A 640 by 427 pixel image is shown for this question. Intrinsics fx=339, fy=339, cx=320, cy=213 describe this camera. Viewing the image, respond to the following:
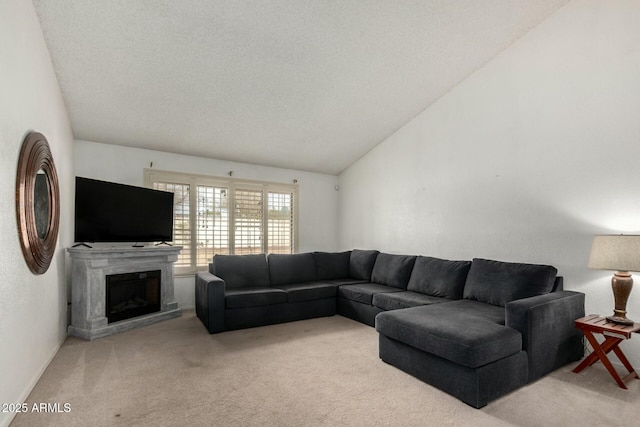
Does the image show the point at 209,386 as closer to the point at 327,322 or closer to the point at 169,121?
the point at 327,322

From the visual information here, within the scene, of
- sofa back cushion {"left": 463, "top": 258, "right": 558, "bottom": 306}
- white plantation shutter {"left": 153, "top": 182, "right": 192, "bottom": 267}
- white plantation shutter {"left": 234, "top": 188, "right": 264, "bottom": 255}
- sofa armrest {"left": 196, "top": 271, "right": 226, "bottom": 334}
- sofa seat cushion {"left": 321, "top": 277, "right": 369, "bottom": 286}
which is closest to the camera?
sofa back cushion {"left": 463, "top": 258, "right": 558, "bottom": 306}

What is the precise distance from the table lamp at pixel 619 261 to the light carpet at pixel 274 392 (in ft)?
1.90

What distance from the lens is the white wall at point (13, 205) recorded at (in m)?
2.04

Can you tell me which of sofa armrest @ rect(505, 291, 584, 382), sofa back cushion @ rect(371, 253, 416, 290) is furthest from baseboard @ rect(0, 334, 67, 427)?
sofa back cushion @ rect(371, 253, 416, 290)

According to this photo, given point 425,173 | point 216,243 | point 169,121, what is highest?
point 169,121

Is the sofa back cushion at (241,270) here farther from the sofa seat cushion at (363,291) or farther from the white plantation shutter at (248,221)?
the sofa seat cushion at (363,291)

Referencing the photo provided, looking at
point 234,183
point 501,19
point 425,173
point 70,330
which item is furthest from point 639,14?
point 70,330

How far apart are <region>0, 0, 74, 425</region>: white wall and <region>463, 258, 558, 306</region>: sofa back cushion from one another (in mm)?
3835

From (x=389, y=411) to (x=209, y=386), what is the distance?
1.32 meters

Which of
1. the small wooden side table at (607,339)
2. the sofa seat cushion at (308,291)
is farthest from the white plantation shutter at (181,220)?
the small wooden side table at (607,339)

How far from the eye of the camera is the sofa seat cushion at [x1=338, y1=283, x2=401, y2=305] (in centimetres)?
424

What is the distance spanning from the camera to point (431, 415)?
2.15m

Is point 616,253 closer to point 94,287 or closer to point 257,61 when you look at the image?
point 257,61

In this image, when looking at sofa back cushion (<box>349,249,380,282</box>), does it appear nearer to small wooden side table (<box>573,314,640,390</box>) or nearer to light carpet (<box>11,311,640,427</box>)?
light carpet (<box>11,311,640,427</box>)
